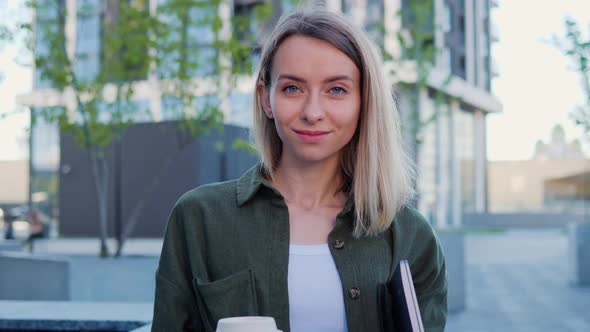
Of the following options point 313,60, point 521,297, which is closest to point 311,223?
point 313,60

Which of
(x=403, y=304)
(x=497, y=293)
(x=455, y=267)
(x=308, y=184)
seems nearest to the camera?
(x=403, y=304)

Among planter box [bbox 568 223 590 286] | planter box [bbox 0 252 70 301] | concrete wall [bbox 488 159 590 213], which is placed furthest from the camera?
concrete wall [bbox 488 159 590 213]

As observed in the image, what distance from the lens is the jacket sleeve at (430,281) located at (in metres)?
1.98

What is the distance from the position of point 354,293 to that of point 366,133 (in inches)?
18.2

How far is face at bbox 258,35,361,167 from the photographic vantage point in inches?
74.9

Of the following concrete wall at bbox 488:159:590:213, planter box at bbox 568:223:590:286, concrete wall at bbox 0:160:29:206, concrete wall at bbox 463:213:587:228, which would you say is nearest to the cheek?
planter box at bbox 568:223:590:286

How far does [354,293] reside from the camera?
193cm

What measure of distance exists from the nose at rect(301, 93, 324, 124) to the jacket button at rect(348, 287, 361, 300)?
0.47 m

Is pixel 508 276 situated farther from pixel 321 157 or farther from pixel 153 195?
pixel 321 157

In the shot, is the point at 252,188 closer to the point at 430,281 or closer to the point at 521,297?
the point at 430,281

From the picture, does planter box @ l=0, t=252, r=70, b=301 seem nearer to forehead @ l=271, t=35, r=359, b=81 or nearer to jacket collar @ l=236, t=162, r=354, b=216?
jacket collar @ l=236, t=162, r=354, b=216

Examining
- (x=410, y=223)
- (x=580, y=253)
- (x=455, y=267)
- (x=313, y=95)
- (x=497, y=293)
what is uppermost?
(x=313, y=95)

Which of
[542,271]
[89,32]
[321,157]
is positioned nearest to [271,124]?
[321,157]

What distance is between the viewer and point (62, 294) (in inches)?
305
